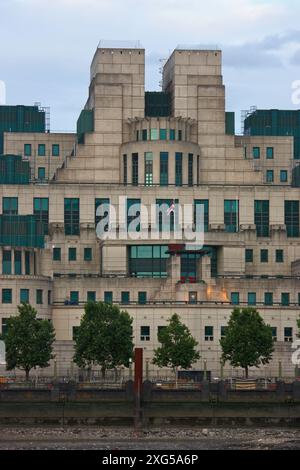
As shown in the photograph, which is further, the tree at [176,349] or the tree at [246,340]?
the tree at [176,349]

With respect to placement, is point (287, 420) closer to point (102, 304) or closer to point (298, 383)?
point (298, 383)

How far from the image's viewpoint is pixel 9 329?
7338 inches

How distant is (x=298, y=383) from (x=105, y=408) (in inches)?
764

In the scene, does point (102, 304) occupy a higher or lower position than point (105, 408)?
higher

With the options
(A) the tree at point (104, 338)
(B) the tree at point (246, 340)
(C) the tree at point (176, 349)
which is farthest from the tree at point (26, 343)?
(B) the tree at point (246, 340)

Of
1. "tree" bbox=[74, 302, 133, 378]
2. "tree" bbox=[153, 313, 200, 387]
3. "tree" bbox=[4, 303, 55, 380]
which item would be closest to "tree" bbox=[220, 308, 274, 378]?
"tree" bbox=[153, 313, 200, 387]

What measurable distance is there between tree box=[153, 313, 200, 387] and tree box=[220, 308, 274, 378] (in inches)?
151

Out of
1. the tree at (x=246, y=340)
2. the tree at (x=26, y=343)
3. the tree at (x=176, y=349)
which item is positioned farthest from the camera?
the tree at (x=176, y=349)

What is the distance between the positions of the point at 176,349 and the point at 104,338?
8.07 m

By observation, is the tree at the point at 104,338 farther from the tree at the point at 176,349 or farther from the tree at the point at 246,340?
the tree at the point at 246,340

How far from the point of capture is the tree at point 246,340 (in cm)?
→ 18538

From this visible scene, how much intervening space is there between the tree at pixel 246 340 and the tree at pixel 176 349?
3831 millimetres

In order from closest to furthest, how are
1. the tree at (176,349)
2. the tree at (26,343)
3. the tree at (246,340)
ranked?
the tree at (26,343) → the tree at (246,340) → the tree at (176,349)
